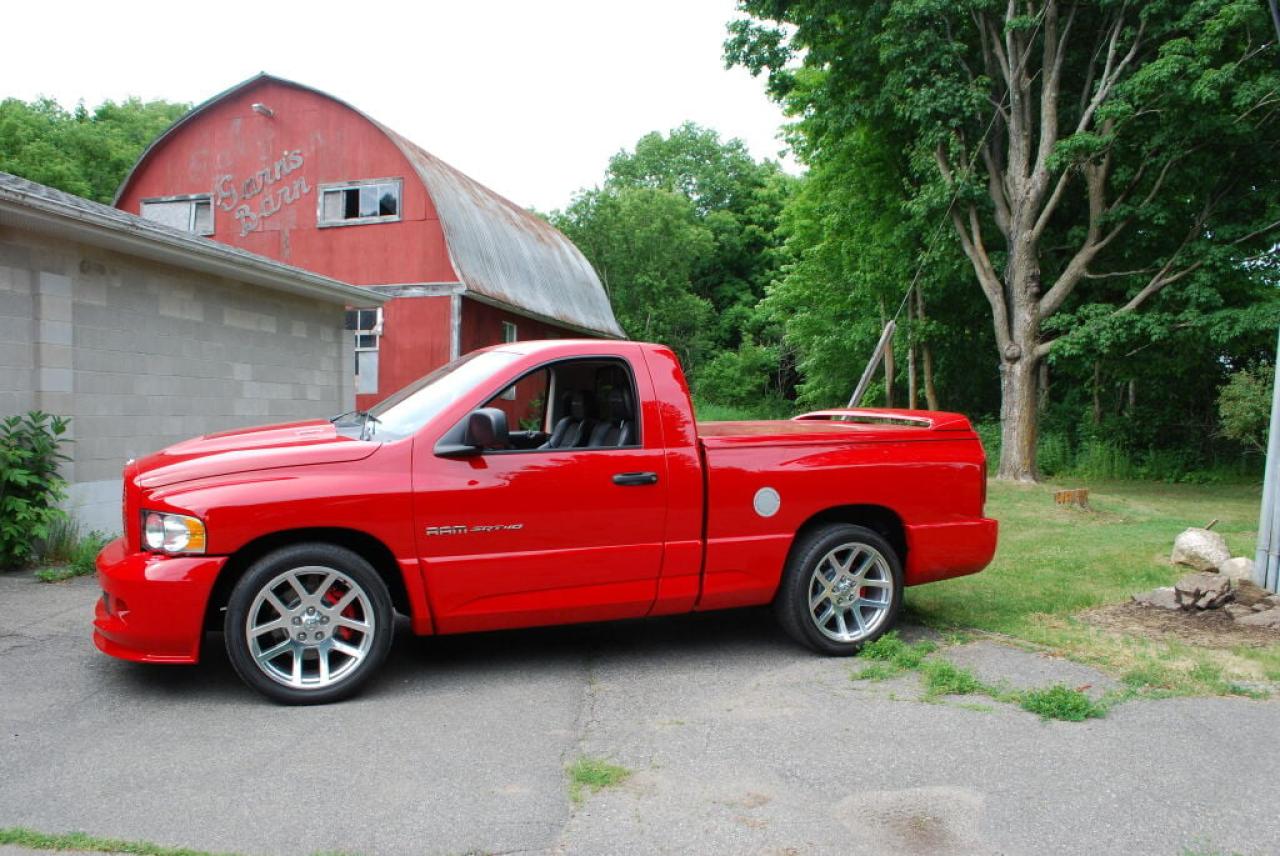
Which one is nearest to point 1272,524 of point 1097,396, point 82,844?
point 82,844

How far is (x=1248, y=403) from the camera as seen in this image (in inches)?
642

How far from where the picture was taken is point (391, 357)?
19078mm

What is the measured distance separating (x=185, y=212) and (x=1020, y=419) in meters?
18.5

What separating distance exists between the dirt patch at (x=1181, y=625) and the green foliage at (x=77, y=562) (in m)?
7.42

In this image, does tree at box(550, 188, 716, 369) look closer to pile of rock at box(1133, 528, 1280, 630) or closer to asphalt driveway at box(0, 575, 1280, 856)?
pile of rock at box(1133, 528, 1280, 630)

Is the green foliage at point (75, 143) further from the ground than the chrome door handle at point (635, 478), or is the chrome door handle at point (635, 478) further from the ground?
the green foliage at point (75, 143)

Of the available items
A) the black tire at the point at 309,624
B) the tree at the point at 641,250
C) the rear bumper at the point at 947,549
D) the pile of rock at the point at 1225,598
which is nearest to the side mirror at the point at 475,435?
the black tire at the point at 309,624

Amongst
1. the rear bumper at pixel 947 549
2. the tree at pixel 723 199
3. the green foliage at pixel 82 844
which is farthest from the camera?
the tree at pixel 723 199

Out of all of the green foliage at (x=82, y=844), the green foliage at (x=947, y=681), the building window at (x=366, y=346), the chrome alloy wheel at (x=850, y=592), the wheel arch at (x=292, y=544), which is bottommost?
the green foliage at (x=82, y=844)

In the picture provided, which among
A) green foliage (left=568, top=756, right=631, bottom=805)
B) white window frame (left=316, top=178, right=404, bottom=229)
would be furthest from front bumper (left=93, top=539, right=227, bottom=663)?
white window frame (left=316, top=178, right=404, bottom=229)

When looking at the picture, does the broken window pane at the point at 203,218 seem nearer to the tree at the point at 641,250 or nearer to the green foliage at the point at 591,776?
the tree at the point at 641,250

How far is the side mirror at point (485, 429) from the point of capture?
4.43m

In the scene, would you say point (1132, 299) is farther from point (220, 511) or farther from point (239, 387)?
point (220, 511)

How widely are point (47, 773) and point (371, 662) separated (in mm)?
1345
